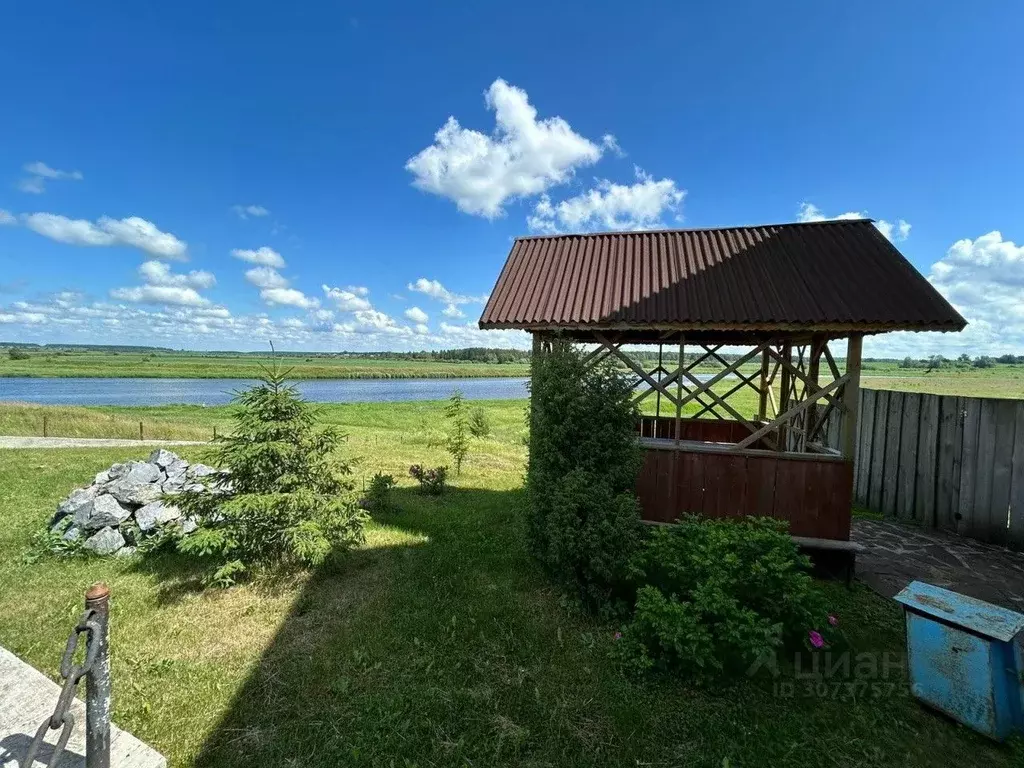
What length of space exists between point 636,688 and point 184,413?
3611 cm

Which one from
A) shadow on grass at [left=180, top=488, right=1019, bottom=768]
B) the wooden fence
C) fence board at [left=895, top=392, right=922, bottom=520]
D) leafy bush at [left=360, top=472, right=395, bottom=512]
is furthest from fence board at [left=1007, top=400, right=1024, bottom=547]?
leafy bush at [left=360, top=472, right=395, bottom=512]

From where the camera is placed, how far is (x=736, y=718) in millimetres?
3070

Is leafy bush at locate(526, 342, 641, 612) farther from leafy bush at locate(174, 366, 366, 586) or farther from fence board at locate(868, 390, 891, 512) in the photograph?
fence board at locate(868, 390, 891, 512)

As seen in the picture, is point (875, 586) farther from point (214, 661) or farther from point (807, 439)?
point (214, 661)

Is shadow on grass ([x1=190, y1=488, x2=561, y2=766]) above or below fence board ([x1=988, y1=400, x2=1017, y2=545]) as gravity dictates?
below

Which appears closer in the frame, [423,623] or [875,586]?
[423,623]

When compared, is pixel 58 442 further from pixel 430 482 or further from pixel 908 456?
pixel 908 456

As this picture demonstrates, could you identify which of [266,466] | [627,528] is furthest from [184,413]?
[627,528]

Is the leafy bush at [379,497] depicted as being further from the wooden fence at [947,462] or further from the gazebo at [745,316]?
the wooden fence at [947,462]

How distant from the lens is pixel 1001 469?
5930 mm

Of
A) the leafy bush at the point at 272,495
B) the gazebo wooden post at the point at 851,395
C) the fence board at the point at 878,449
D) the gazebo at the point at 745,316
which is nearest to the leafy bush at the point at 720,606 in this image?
the gazebo at the point at 745,316

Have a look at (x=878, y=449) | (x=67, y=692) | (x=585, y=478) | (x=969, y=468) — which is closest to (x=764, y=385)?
(x=878, y=449)

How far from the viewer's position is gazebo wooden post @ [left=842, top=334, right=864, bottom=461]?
5.05 metres

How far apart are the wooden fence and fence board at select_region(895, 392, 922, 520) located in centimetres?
1
